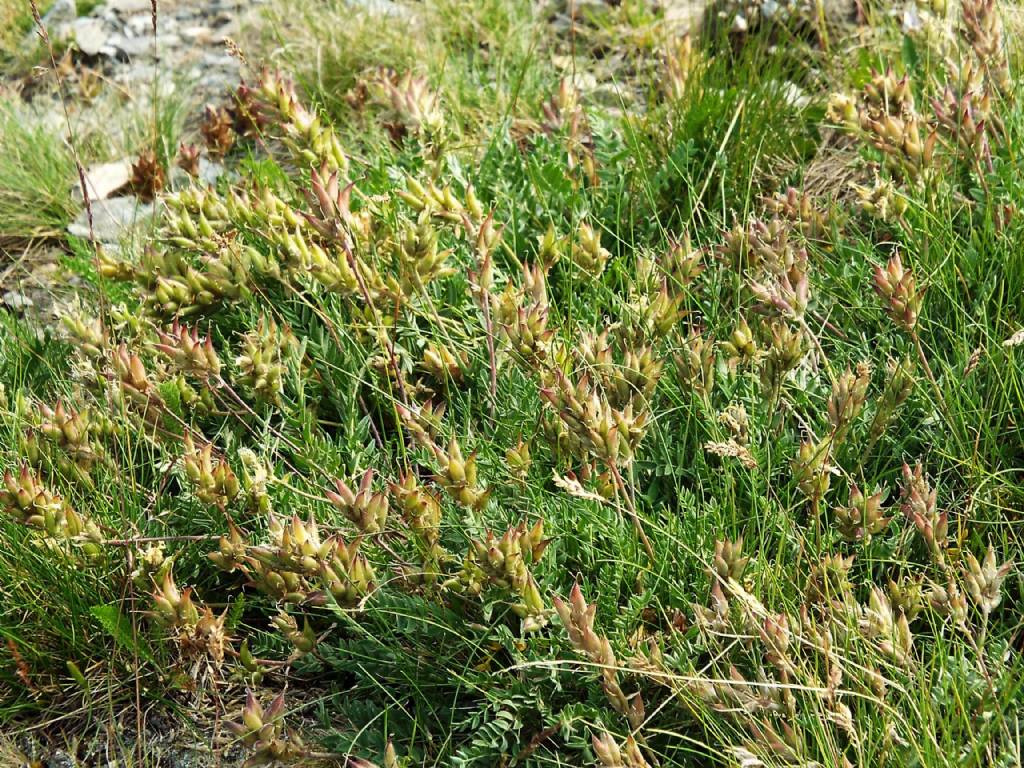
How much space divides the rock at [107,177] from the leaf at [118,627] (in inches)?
77.5

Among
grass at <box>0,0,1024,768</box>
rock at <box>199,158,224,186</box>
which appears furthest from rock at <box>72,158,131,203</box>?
grass at <box>0,0,1024,768</box>

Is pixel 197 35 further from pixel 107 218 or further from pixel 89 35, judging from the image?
pixel 107 218

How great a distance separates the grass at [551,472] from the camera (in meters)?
1.80

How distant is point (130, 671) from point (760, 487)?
132 centimetres

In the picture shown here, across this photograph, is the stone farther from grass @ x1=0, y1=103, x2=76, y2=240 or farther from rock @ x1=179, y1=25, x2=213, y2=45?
rock @ x1=179, y1=25, x2=213, y2=45

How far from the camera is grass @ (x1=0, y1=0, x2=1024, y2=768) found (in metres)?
1.80

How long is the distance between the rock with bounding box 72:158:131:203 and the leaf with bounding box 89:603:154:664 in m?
1.97

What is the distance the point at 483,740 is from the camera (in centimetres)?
191

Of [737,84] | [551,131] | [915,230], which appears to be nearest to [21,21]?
[551,131]

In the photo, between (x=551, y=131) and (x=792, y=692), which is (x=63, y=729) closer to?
(x=792, y=692)

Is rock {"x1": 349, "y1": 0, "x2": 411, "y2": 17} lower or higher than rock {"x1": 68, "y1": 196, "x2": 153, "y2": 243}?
higher

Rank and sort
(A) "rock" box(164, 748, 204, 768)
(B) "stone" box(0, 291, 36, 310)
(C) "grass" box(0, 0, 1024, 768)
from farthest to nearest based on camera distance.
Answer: (B) "stone" box(0, 291, 36, 310) < (A) "rock" box(164, 748, 204, 768) < (C) "grass" box(0, 0, 1024, 768)

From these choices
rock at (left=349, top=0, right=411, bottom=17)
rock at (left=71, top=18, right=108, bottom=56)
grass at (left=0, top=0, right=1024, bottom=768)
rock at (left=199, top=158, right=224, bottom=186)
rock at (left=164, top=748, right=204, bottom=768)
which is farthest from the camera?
rock at (left=71, top=18, right=108, bottom=56)

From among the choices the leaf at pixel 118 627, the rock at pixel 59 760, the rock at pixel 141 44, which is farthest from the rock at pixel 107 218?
the rock at pixel 59 760
